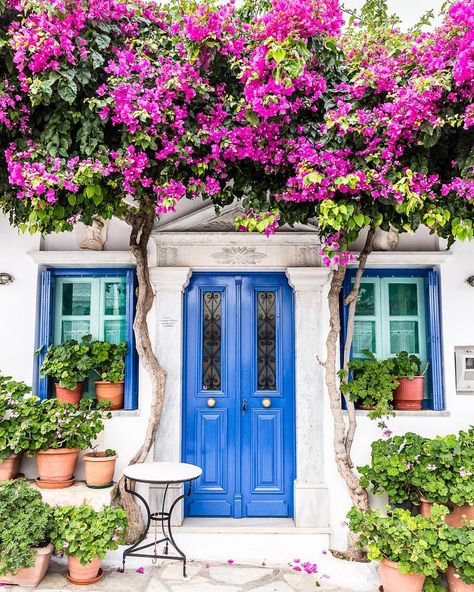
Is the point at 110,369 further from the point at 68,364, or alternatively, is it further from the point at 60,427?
the point at 60,427

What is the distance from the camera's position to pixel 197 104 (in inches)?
156

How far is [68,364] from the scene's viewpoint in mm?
4852

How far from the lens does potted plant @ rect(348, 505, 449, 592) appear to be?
3.74m

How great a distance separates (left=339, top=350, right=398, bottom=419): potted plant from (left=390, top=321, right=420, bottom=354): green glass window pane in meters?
0.30

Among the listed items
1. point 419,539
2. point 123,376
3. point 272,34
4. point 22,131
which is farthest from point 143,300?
point 419,539

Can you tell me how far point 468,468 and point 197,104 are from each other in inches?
135

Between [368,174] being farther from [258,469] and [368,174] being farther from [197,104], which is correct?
[258,469]

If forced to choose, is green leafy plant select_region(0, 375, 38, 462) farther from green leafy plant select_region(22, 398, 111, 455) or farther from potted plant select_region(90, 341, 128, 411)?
potted plant select_region(90, 341, 128, 411)

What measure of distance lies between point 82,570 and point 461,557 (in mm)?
2751

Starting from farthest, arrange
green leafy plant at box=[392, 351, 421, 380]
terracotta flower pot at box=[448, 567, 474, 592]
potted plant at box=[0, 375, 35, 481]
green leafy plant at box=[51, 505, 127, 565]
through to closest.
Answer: green leafy plant at box=[392, 351, 421, 380]
potted plant at box=[0, 375, 35, 481]
green leafy plant at box=[51, 505, 127, 565]
terracotta flower pot at box=[448, 567, 474, 592]

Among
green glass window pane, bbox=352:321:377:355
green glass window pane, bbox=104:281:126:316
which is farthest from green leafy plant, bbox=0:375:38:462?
green glass window pane, bbox=352:321:377:355

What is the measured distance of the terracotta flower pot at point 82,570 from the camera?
13.5 feet

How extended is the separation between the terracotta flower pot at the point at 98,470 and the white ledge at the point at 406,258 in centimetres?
285

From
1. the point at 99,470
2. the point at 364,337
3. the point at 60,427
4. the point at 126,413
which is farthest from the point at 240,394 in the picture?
the point at 60,427
